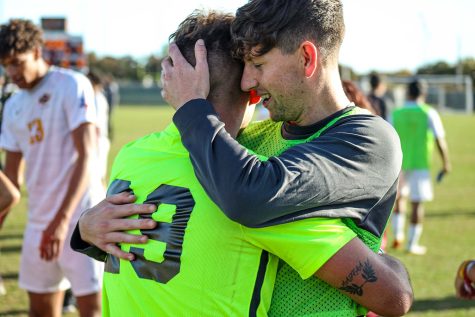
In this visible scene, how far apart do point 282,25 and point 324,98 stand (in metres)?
0.29

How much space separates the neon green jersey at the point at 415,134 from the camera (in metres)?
10.4

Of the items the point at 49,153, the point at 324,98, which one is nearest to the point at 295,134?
the point at 324,98

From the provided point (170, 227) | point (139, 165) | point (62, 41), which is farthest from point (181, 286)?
point (62, 41)

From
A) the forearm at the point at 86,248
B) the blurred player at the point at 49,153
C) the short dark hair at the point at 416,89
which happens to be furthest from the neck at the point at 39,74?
the short dark hair at the point at 416,89

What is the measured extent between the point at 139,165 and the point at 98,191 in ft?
11.0

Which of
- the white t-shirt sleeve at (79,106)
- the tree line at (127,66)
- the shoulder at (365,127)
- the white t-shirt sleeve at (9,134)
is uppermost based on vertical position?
the shoulder at (365,127)

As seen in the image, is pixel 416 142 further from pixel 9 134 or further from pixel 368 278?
pixel 368 278

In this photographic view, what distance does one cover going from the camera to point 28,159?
5293 mm

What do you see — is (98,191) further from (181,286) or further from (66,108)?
(181,286)

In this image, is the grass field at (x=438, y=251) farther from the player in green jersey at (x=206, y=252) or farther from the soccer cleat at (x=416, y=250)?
the player in green jersey at (x=206, y=252)

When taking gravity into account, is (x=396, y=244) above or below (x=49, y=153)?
below

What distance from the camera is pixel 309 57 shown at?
2.16 metres

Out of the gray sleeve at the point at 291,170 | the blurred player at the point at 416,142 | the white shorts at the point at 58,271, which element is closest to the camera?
the gray sleeve at the point at 291,170

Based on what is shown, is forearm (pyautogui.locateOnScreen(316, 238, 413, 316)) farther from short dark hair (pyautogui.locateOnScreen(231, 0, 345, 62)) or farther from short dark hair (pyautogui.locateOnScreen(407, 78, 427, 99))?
short dark hair (pyautogui.locateOnScreen(407, 78, 427, 99))
